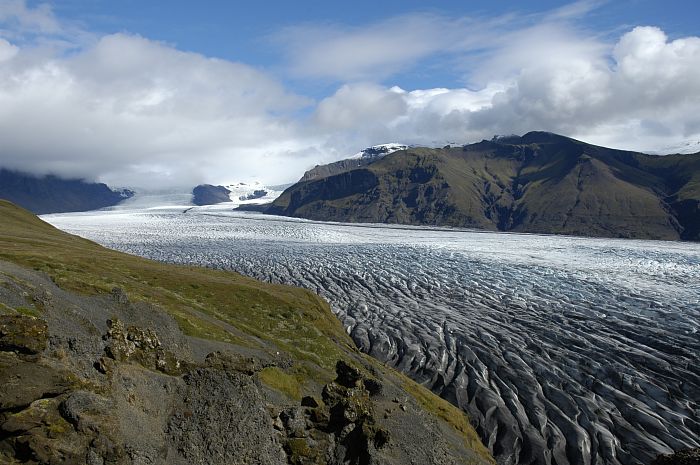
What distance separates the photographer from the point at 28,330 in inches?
838

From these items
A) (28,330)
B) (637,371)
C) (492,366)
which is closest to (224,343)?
(28,330)

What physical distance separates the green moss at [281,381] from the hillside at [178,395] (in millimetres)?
123

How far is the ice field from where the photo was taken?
39.0 meters

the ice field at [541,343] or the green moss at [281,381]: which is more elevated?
the green moss at [281,381]

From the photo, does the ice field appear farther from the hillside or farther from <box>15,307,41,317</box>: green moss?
<box>15,307,41,317</box>: green moss

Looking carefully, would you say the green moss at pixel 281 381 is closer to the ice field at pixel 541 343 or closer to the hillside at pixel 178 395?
the hillside at pixel 178 395

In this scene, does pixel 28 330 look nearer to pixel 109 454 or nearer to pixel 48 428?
pixel 48 428

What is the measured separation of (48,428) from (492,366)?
4495 cm

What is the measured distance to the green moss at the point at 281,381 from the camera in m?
35.1

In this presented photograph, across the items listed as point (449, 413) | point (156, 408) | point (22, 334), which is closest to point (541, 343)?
point (449, 413)

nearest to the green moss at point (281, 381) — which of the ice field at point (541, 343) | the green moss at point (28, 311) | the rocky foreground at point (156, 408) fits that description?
the rocky foreground at point (156, 408)

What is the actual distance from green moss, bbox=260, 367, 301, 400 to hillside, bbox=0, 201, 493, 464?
12 centimetres

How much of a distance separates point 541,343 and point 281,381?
3777cm

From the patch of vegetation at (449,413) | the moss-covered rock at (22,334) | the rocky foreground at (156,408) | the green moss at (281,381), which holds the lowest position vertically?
the patch of vegetation at (449,413)
